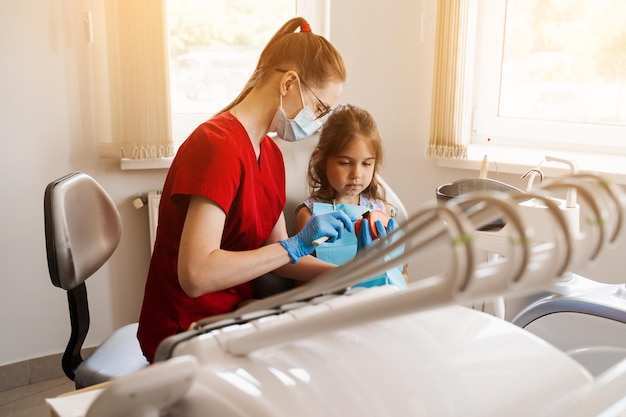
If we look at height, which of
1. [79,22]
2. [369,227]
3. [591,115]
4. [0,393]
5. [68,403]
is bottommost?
[0,393]

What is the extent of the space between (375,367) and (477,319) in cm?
20

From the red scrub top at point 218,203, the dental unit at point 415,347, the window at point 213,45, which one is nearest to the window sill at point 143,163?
the window at point 213,45

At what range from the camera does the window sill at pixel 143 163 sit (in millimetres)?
2406

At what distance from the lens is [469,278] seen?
0.49 m

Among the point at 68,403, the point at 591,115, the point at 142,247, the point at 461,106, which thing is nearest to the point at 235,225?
the point at 68,403

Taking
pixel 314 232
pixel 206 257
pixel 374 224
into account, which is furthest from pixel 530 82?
pixel 206 257

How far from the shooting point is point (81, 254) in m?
1.46

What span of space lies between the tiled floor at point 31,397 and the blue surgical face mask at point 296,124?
1330 millimetres

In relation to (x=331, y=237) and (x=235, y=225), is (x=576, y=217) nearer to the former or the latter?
(x=331, y=237)

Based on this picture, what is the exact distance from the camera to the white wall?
2252 millimetres

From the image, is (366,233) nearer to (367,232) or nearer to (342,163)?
(367,232)

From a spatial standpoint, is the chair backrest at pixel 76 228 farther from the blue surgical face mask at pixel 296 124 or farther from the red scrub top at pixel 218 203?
the blue surgical face mask at pixel 296 124

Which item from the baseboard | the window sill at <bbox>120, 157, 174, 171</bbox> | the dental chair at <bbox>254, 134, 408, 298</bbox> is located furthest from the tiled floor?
the dental chair at <bbox>254, 134, 408, 298</bbox>

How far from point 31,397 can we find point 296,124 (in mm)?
1539
